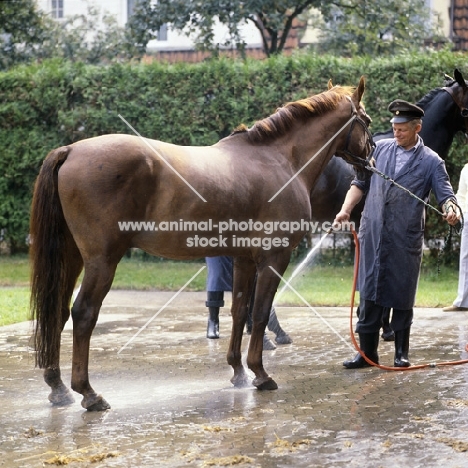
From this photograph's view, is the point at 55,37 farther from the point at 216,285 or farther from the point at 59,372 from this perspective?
the point at 59,372

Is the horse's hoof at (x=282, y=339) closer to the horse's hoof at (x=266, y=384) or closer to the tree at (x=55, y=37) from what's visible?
the horse's hoof at (x=266, y=384)

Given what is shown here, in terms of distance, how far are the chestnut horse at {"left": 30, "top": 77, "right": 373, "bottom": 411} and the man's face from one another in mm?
458

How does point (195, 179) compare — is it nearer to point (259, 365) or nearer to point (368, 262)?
point (259, 365)

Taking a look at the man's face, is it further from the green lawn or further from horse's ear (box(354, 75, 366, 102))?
the green lawn

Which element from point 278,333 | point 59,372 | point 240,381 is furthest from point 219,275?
point 59,372

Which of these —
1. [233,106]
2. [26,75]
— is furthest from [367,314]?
[26,75]

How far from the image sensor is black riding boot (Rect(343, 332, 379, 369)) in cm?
735

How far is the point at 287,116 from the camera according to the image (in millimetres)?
6797

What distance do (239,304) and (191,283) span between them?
669cm

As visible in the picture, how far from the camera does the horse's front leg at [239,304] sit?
6719mm

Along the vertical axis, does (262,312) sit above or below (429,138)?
below

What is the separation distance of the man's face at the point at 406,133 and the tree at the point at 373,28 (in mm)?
10124

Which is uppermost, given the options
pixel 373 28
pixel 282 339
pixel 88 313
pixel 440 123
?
pixel 373 28

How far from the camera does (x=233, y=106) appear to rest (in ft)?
47.9
